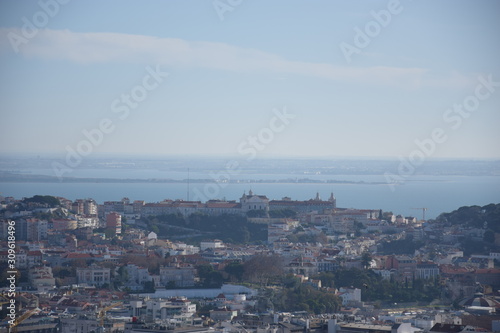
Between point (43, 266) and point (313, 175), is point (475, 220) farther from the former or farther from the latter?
point (313, 175)

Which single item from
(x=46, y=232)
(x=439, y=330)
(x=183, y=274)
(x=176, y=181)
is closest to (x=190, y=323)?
(x=439, y=330)

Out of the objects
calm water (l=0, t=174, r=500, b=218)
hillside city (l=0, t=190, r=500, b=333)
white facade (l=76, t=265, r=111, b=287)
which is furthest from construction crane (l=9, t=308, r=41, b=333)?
calm water (l=0, t=174, r=500, b=218)

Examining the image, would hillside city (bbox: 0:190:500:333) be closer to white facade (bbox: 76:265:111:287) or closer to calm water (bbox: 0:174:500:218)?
white facade (bbox: 76:265:111:287)

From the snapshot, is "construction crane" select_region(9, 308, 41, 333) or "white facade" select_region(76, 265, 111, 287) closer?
"construction crane" select_region(9, 308, 41, 333)

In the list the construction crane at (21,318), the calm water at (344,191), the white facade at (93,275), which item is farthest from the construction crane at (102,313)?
the calm water at (344,191)

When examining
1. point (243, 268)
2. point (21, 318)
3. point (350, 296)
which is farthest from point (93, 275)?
point (21, 318)

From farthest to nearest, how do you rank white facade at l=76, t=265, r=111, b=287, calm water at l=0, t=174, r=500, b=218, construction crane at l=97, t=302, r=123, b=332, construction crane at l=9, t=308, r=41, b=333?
calm water at l=0, t=174, r=500, b=218 < white facade at l=76, t=265, r=111, b=287 < construction crane at l=97, t=302, r=123, b=332 < construction crane at l=9, t=308, r=41, b=333
